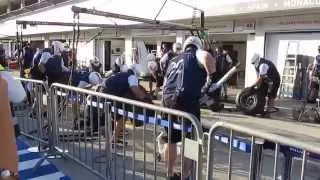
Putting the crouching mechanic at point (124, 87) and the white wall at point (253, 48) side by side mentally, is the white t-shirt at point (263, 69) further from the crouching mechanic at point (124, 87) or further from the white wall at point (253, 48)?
the crouching mechanic at point (124, 87)

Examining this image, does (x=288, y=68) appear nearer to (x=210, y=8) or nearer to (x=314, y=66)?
(x=314, y=66)

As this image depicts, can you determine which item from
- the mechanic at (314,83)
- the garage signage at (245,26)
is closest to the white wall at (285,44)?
the garage signage at (245,26)

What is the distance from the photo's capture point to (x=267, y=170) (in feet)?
18.5

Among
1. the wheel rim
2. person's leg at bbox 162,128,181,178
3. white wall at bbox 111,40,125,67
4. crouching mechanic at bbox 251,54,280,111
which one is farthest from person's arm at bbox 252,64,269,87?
white wall at bbox 111,40,125,67

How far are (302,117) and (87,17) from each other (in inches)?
578

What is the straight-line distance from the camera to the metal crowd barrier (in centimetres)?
389

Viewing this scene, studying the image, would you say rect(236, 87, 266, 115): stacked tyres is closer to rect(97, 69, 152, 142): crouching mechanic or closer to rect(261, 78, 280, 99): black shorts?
rect(261, 78, 280, 99): black shorts

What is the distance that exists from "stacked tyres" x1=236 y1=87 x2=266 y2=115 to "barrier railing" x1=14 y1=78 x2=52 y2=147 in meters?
6.07

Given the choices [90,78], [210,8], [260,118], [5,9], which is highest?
[5,9]

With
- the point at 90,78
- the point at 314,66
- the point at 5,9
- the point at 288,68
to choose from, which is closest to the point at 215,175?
the point at 90,78

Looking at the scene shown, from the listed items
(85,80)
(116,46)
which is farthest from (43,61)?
(116,46)

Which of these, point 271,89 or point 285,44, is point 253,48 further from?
point 271,89

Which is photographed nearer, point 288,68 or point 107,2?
point 288,68

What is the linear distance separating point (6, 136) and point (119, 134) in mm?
3756
